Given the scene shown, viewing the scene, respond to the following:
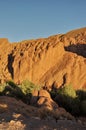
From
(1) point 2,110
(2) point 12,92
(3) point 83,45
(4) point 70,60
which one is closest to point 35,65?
(4) point 70,60

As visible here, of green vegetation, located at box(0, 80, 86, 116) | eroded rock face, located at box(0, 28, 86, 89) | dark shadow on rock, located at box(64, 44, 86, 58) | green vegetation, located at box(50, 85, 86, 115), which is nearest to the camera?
green vegetation, located at box(50, 85, 86, 115)

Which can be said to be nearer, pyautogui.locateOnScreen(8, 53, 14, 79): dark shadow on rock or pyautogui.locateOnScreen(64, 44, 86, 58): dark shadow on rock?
pyautogui.locateOnScreen(8, 53, 14, 79): dark shadow on rock

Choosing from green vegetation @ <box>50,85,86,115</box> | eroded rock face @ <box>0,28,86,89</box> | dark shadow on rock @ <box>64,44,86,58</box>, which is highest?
dark shadow on rock @ <box>64,44,86,58</box>

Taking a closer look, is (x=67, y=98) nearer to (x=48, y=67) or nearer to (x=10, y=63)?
(x=48, y=67)

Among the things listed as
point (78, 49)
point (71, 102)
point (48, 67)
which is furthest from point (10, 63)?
point (71, 102)

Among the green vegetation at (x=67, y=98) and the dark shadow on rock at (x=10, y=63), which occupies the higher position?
the dark shadow on rock at (x=10, y=63)

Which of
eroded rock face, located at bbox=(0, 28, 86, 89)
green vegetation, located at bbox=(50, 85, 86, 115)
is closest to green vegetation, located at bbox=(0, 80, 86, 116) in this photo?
green vegetation, located at bbox=(50, 85, 86, 115)

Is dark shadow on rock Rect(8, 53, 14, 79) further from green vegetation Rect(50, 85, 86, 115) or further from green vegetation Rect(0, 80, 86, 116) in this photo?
green vegetation Rect(50, 85, 86, 115)

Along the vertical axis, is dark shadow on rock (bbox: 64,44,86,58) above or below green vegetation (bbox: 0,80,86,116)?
above

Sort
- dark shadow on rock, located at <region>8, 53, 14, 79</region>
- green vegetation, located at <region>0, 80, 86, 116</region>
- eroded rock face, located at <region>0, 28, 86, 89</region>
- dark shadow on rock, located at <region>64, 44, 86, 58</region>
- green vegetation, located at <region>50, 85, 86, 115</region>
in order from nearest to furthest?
green vegetation, located at <region>50, 85, 86, 115</region>
green vegetation, located at <region>0, 80, 86, 116</region>
eroded rock face, located at <region>0, 28, 86, 89</region>
dark shadow on rock, located at <region>8, 53, 14, 79</region>
dark shadow on rock, located at <region>64, 44, 86, 58</region>

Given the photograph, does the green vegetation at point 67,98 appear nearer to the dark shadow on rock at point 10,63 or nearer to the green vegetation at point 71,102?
the green vegetation at point 71,102

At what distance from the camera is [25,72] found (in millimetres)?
73312

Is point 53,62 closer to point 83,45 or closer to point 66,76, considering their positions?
point 66,76

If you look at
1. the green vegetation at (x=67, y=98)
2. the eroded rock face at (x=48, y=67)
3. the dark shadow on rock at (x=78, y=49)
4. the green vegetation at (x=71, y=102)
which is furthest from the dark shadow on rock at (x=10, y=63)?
the green vegetation at (x=71, y=102)
